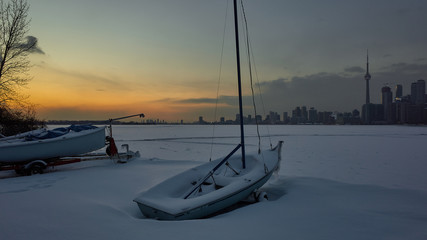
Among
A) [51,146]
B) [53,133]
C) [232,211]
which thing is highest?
[53,133]

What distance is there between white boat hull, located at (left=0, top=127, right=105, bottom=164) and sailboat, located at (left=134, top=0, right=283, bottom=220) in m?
5.72

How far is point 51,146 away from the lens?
8.68m

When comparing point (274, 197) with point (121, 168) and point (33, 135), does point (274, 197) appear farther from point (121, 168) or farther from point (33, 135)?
point (33, 135)

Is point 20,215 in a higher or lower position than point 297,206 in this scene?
higher

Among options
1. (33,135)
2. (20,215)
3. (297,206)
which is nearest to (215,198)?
(297,206)

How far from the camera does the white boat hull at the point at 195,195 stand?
14.1 feet

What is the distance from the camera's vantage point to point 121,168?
979cm

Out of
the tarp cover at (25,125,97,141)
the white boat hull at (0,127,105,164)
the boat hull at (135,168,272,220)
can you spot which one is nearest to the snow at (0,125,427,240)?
the boat hull at (135,168,272,220)

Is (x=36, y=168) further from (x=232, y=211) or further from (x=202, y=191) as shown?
(x=232, y=211)

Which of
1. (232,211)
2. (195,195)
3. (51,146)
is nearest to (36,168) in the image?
(51,146)

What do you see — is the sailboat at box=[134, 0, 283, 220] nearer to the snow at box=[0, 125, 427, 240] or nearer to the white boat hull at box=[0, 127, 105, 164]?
the snow at box=[0, 125, 427, 240]

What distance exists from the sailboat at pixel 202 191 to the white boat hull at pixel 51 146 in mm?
5715

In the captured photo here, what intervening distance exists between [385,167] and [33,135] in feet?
49.5

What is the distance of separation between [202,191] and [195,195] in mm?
329
